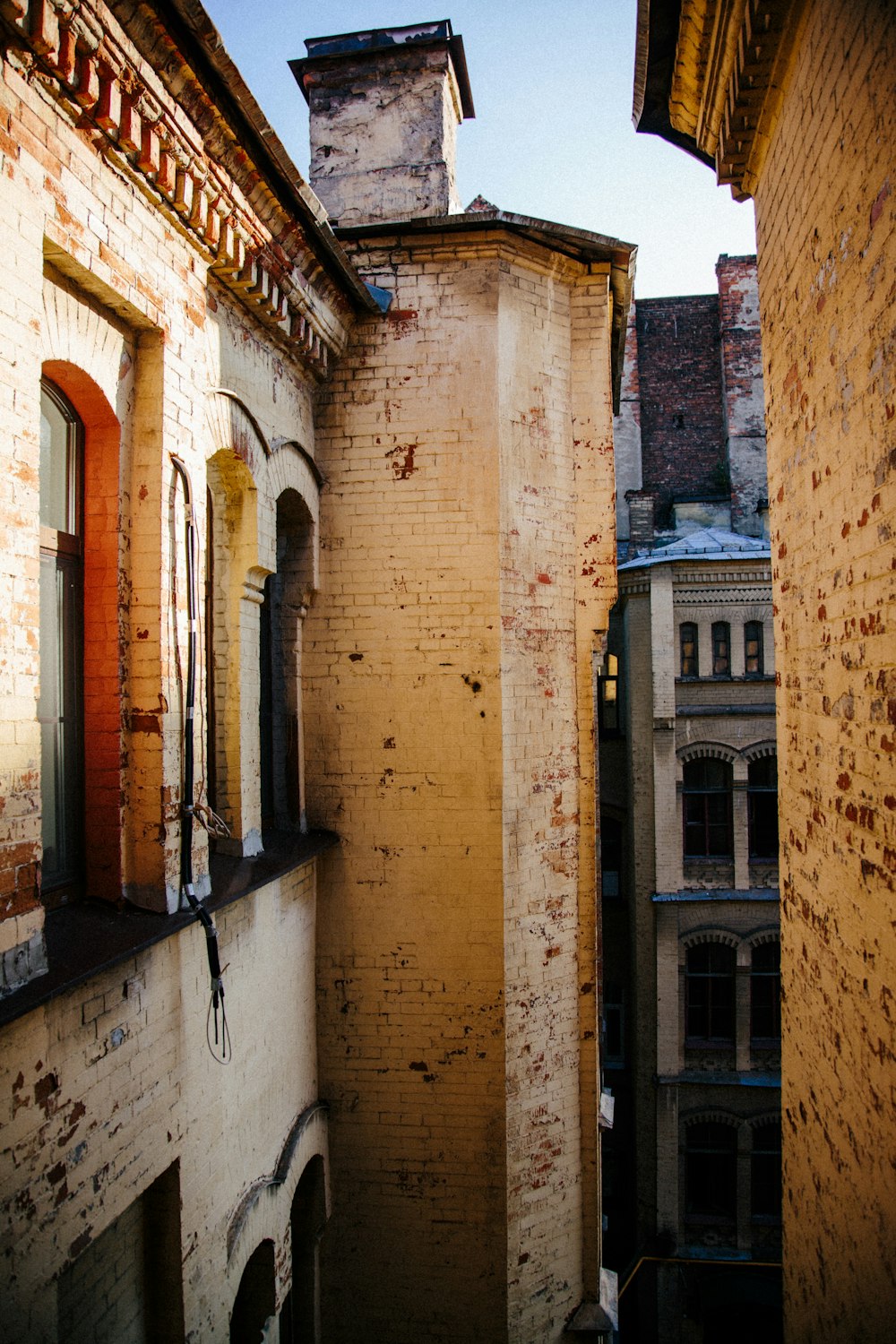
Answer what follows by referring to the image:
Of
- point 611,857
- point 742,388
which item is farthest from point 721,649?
point 742,388

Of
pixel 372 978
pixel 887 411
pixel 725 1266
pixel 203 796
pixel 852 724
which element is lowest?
pixel 725 1266

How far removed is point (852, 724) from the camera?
11.0 ft

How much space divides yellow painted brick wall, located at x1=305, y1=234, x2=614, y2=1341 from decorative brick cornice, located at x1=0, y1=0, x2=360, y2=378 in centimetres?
121

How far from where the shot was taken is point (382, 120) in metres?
7.61

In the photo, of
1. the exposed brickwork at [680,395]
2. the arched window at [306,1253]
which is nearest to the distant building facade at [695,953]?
the exposed brickwork at [680,395]

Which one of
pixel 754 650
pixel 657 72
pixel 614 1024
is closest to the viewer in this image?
pixel 657 72

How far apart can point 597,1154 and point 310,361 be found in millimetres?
6478

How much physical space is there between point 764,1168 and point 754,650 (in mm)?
7746

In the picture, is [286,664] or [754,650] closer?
[286,664]

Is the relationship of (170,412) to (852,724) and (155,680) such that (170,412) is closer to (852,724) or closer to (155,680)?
(155,680)

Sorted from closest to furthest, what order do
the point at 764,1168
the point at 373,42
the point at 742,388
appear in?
the point at 373,42, the point at 764,1168, the point at 742,388

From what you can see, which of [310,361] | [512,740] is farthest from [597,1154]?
[310,361]

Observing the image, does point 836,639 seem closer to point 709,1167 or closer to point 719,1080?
point 719,1080

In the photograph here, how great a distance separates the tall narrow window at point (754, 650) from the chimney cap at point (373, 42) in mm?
8667
